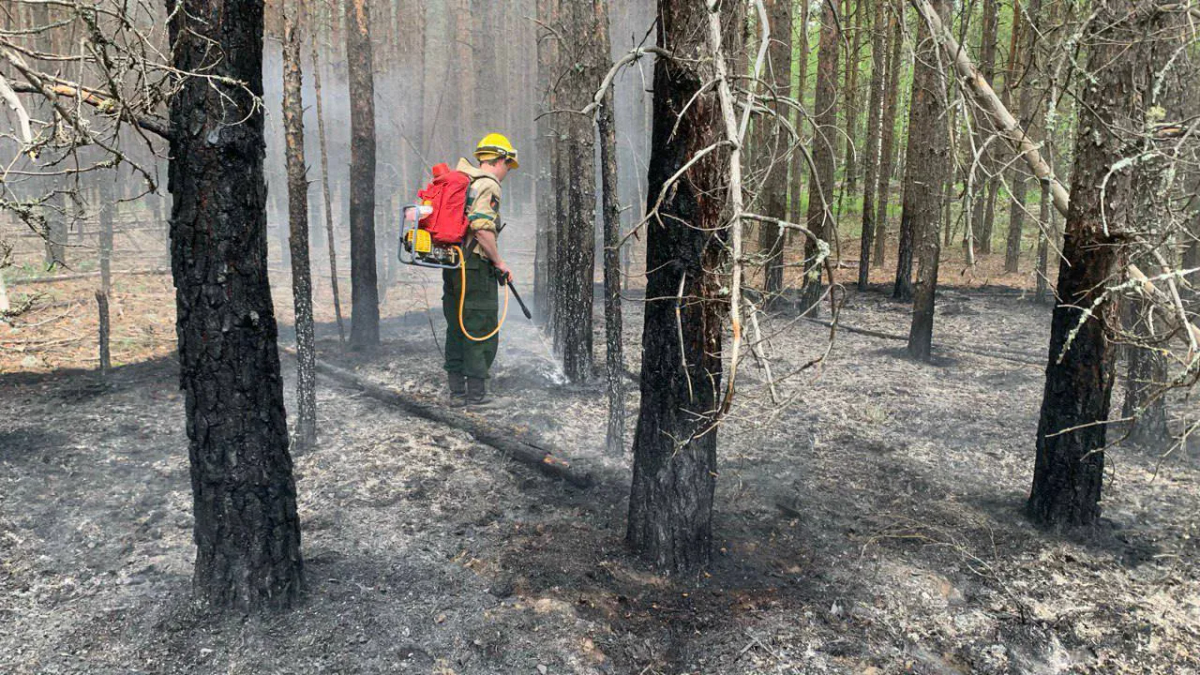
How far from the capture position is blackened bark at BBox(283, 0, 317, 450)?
228 inches

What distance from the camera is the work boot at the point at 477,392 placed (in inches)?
299

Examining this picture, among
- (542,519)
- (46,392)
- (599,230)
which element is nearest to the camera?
(542,519)

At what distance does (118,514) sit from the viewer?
4.87 meters

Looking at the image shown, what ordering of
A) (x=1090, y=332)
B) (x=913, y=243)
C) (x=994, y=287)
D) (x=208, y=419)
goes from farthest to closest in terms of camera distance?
(x=994, y=287) < (x=913, y=243) < (x=1090, y=332) < (x=208, y=419)

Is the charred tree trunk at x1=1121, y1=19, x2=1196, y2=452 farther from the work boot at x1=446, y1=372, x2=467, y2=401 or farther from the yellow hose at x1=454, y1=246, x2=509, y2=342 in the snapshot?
the work boot at x1=446, y1=372, x2=467, y2=401

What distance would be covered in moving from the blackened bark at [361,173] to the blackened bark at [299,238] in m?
2.58

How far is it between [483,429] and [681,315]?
316cm

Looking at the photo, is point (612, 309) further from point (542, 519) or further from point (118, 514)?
point (118, 514)

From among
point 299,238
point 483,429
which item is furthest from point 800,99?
point 299,238

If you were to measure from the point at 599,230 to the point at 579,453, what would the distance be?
1917 centimetres

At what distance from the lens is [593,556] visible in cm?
446

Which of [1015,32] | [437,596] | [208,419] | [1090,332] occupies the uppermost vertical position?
[1015,32]

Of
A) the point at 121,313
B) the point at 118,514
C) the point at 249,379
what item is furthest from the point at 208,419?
the point at 121,313

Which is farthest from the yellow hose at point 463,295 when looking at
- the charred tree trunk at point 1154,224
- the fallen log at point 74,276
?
the fallen log at point 74,276
